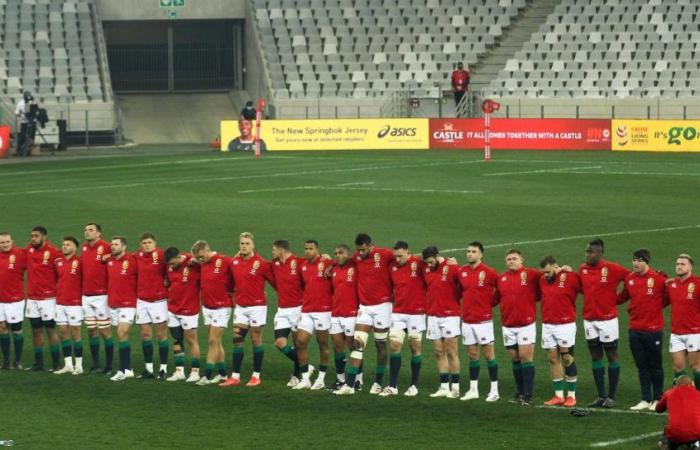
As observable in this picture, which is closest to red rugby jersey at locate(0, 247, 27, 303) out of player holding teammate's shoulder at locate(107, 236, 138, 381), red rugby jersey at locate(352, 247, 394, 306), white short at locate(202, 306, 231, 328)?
player holding teammate's shoulder at locate(107, 236, 138, 381)

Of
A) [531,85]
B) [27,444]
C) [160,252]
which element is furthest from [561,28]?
[27,444]

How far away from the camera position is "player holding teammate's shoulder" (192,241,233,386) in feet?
70.0

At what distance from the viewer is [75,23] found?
6531 centimetres

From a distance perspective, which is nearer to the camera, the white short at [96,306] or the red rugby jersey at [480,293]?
the red rugby jersey at [480,293]

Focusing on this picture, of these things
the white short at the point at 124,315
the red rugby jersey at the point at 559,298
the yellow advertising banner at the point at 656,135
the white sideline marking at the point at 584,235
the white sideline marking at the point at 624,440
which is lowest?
the white sideline marking at the point at 624,440

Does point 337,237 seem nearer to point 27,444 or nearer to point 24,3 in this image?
point 27,444

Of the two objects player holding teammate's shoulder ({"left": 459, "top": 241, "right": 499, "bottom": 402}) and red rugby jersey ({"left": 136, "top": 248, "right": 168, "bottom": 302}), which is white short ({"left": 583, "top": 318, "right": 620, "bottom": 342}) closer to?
player holding teammate's shoulder ({"left": 459, "top": 241, "right": 499, "bottom": 402})

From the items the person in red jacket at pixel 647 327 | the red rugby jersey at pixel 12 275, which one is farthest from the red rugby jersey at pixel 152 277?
the person in red jacket at pixel 647 327

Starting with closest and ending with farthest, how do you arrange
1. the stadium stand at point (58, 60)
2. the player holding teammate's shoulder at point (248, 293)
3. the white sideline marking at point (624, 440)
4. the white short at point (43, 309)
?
the white sideline marking at point (624, 440)
the player holding teammate's shoulder at point (248, 293)
the white short at point (43, 309)
the stadium stand at point (58, 60)

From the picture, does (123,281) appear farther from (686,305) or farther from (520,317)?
(686,305)

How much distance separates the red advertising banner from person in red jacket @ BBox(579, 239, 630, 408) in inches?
1443

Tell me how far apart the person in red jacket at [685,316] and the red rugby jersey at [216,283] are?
20.7 feet

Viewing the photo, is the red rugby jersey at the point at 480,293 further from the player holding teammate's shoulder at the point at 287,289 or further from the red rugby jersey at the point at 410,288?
the player holding teammate's shoulder at the point at 287,289

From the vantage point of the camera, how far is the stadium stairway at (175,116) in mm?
63281
